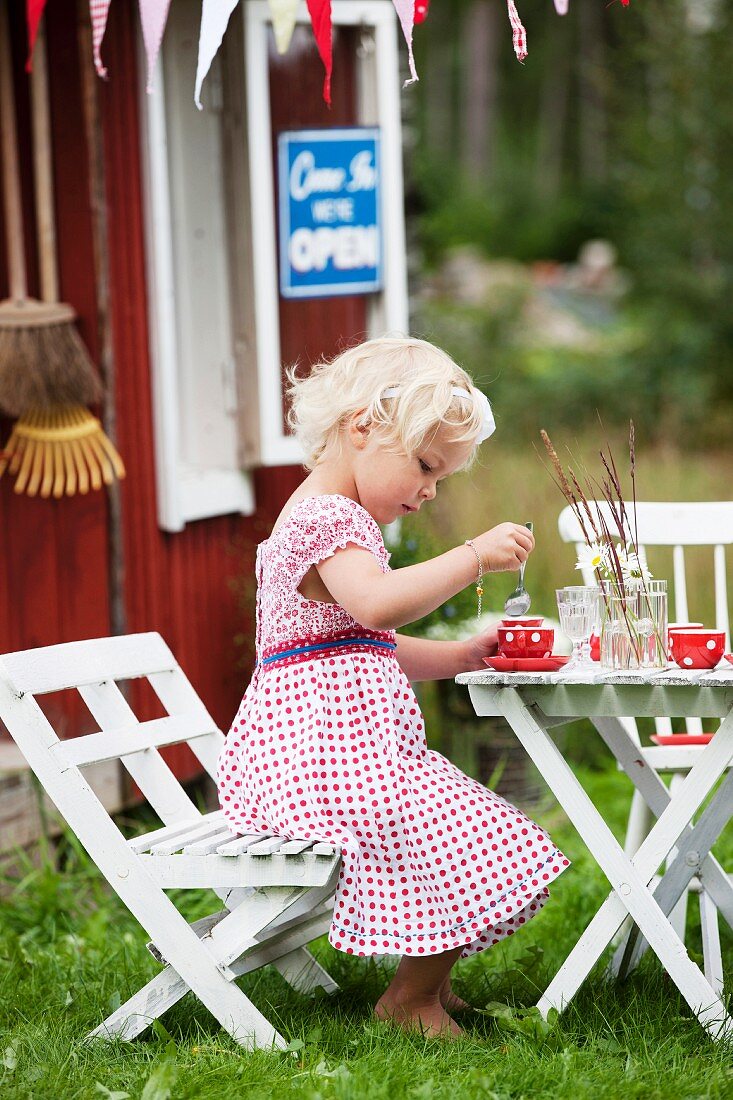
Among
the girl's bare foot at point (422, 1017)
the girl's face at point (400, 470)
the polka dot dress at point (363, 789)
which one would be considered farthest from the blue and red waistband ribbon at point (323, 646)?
the girl's bare foot at point (422, 1017)

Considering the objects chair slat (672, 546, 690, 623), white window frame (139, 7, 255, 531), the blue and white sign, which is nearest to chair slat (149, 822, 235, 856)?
chair slat (672, 546, 690, 623)

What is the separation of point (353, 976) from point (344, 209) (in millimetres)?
2796

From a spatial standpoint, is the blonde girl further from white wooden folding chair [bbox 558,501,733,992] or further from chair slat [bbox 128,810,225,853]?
white wooden folding chair [bbox 558,501,733,992]

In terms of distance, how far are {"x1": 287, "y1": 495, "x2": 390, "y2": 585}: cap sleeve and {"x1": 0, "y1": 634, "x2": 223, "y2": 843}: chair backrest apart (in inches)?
18.0

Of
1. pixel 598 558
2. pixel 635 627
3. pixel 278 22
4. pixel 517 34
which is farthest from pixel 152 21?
pixel 635 627

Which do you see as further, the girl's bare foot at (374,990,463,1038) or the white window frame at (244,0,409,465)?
the white window frame at (244,0,409,465)

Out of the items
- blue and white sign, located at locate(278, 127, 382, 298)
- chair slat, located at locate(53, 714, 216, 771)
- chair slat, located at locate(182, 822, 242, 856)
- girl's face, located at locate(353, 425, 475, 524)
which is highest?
blue and white sign, located at locate(278, 127, 382, 298)

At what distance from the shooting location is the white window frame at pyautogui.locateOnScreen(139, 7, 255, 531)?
450cm

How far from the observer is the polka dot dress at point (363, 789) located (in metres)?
2.75

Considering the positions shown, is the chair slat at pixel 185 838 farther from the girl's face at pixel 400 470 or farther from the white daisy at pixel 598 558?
the white daisy at pixel 598 558

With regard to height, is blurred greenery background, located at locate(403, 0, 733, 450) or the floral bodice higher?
blurred greenery background, located at locate(403, 0, 733, 450)

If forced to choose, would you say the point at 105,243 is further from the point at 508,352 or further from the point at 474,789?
the point at 508,352

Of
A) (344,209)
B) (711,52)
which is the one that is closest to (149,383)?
(344,209)

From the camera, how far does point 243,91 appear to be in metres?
4.81
